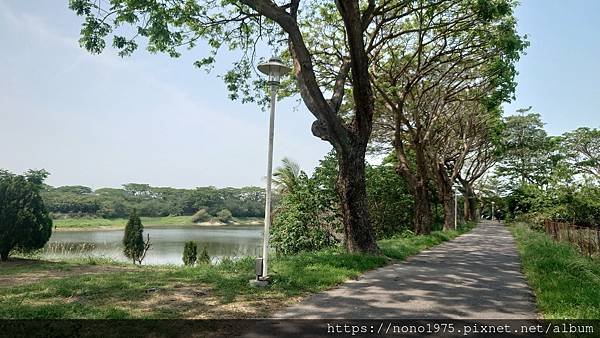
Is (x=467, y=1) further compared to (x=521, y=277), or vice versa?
(x=467, y=1)

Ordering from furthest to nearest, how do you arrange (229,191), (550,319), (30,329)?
(229,191)
(550,319)
(30,329)

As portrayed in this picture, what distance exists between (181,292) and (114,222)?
198 ft

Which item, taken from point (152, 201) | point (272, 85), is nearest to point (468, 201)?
point (272, 85)

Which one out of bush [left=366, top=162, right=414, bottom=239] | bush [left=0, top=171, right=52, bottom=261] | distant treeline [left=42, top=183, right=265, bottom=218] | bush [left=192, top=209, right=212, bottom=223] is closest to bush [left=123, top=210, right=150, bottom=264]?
bush [left=0, top=171, right=52, bottom=261]

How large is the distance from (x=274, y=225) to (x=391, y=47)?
341 inches

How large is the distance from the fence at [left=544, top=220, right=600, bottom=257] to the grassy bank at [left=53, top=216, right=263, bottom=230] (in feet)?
143

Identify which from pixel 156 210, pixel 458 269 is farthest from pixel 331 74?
pixel 156 210

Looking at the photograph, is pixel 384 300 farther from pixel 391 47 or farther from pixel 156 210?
pixel 156 210

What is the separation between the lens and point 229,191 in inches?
3748

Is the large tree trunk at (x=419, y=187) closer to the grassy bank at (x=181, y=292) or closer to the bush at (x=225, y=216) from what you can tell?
the grassy bank at (x=181, y=292)

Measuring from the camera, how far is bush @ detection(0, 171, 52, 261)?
471 inches

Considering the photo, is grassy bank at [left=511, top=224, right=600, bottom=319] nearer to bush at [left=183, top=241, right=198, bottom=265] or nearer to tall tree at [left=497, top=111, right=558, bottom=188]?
bush at [left=183, top=241, right=198, bottom=265]

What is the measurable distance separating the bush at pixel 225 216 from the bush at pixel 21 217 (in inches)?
2405

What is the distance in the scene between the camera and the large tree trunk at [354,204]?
9469 millimetres
